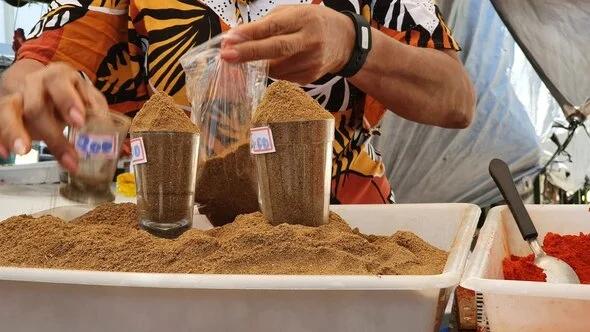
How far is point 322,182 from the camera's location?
63 centimetres

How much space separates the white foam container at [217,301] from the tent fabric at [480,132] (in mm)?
2225

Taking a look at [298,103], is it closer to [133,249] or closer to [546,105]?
[133,249]

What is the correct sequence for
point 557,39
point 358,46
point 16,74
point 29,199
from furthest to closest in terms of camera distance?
point 557,39, point 29,199, point 16,74, point 358,46

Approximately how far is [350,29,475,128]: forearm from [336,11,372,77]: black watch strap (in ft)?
0.14

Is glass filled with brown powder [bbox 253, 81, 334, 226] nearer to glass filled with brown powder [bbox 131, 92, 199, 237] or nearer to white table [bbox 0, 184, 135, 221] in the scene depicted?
glass filled with brown powder [bbox 131, 92, 199, 237]

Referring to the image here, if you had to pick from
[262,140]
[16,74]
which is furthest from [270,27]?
[16,74]

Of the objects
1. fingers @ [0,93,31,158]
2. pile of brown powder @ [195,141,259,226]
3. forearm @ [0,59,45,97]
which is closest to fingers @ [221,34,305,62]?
pile of brown powder @ [195,141,259,226]

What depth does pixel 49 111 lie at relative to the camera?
688 millimetres

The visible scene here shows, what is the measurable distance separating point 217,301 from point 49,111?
0.35 meters

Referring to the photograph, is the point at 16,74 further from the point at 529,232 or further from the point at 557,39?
the point at 557,39

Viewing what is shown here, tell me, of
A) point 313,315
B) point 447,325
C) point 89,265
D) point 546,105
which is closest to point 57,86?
point 89,265

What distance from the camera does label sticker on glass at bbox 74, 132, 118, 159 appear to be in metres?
0.64

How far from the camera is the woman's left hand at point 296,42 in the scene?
67 centimetres

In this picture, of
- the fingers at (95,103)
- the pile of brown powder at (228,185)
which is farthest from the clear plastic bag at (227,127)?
the fingers at (95,103)
